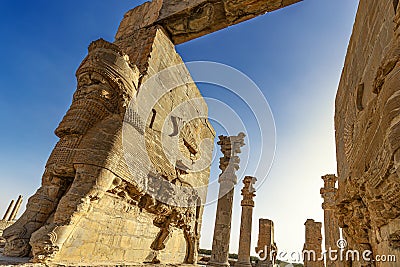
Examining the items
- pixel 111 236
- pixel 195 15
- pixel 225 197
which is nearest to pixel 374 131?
pixel 111 236

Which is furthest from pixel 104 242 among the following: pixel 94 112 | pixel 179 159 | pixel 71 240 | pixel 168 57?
pixel 168 57

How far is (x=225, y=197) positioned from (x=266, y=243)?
16.4 ft

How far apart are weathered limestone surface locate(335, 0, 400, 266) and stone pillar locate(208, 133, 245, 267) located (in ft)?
18.5

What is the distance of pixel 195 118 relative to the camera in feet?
19.7

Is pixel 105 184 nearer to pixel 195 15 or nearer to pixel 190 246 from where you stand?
pixel 190 246

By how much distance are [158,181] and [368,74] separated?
3099 millimetres

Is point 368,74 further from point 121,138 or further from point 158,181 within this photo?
point 158,181

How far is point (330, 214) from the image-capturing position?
11.0 meters

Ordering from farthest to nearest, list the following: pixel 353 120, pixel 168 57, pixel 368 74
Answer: pixel 168 57 < pixel 353 120 < pixel 368 74

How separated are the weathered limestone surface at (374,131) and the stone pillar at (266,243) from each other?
9734mm

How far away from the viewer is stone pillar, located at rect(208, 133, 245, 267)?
785 cm

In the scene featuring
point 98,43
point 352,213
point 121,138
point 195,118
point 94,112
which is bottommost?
→ point 352,213

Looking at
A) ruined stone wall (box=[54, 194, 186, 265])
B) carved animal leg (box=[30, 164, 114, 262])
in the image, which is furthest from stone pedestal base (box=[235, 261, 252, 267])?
carved animal leg (box=[30, 164, 114, 262])

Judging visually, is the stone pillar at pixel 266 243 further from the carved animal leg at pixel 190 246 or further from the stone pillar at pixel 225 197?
the carved animal leg at pixel 190 246
